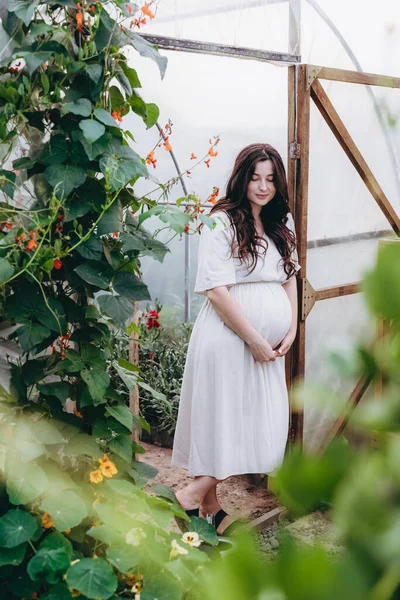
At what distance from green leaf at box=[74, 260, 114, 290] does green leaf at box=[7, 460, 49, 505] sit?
422 millimetres

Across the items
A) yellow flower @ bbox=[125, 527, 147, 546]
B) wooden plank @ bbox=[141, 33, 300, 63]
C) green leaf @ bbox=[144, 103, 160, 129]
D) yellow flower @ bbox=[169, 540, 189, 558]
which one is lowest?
yellow flower @ bbox=[169, 540, 189, 558]

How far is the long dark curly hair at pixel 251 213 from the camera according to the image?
116 inches

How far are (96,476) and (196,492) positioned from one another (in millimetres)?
1505

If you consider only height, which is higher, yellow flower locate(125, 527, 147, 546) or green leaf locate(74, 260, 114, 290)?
green leaf locate(74, 260, 114, 290)

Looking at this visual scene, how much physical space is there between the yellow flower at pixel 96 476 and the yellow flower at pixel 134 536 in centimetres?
18

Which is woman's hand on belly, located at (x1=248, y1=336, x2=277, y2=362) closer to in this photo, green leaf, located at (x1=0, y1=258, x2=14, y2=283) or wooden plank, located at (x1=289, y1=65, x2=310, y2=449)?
wooden plank, located at (x1=289, y1=65, x2=310, y2=449)

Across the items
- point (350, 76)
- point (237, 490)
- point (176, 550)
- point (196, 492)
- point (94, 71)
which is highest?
point (350, 76)

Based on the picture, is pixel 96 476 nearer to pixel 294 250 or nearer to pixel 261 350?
pixel 261 350

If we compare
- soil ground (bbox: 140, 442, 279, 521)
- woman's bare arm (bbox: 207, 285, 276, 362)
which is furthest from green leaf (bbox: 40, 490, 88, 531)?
soil ground (bbox: 140, 442, 279, 521)

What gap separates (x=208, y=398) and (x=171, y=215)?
1537 millimetres

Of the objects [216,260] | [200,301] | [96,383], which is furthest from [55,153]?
[200,301]

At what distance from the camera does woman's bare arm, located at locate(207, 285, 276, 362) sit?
286 cm

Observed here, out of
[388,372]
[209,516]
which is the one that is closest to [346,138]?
[209,516]

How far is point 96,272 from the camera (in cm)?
164
